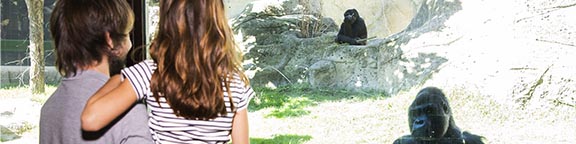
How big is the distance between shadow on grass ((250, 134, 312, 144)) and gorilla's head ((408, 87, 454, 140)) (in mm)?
310

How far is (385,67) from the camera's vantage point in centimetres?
183

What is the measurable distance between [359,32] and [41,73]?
93 cm

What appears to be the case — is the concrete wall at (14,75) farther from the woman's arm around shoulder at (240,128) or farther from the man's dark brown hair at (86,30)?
the woman's arm around shoulder at (240,128)

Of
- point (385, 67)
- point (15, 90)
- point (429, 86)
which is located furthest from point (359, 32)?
point (15, 90)

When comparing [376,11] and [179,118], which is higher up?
[376,11]

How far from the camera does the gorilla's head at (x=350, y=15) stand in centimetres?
174

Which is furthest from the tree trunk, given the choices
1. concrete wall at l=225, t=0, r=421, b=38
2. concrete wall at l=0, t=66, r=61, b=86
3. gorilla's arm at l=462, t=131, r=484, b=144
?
gorilla's arm at l=462, t=131, r=484, b=144

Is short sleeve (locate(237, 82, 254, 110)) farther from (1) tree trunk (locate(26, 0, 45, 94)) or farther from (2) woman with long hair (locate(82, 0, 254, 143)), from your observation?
(1) tree trunk (locate(26, 0, 45, 94))

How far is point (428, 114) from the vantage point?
1814mm

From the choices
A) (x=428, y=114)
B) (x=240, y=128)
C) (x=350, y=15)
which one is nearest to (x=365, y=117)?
(x=428, y=114)

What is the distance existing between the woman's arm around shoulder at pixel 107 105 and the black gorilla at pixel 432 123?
3.38 feet

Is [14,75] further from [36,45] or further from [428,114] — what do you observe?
[428,114]

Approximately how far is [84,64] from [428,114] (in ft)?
3.45

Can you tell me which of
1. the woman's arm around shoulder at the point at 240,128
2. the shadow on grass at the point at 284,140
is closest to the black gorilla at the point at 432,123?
the shadow on grass at the point at 284,140
